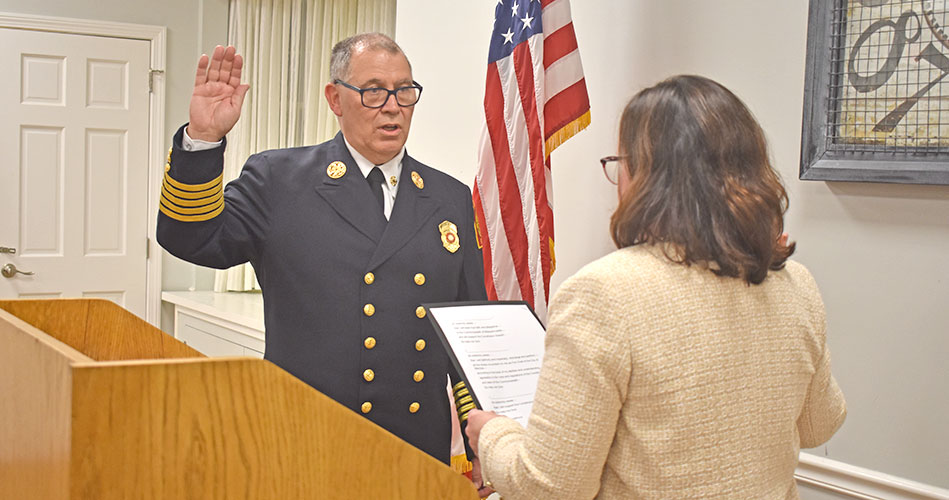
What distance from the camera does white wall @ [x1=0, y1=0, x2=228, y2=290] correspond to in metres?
4.94

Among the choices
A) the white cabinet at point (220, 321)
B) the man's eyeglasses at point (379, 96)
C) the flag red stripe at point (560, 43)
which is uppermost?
the flag red stripe at point (560, 43)

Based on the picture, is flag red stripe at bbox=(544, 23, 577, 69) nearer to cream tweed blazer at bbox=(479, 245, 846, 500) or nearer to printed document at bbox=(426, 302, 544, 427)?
printed document at bbox=(426, 302, 544, 427)

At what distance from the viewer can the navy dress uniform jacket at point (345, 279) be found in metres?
1.61

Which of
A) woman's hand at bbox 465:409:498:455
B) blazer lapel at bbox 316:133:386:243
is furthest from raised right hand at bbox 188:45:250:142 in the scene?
woman's hand at bbox 465:409:498:455

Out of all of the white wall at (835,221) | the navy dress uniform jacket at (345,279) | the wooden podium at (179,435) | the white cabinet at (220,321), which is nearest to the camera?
the wooden podium at (179,435)

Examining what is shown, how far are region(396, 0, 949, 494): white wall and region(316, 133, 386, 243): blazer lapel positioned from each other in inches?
42.2

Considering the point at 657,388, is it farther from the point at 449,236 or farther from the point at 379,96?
the point at 379,96

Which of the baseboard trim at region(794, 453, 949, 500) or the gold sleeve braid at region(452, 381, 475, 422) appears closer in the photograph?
the gold sleeve braid at region(452, 381, 475, 422)

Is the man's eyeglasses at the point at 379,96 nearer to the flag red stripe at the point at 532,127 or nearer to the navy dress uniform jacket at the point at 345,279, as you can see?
the navy dress uniform jacket at the point at 345,279

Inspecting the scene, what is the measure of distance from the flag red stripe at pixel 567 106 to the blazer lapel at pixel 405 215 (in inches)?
29.9

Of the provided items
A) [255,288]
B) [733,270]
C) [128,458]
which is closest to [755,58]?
[733,270]

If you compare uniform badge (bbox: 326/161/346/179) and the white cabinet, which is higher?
uniform badge (bbox: 326/161/346/179)

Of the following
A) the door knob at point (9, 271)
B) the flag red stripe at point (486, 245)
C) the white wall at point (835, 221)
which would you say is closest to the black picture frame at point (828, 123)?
the white wall at point (835, 221)

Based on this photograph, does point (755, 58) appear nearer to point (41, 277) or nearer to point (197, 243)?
point (197, 243)
